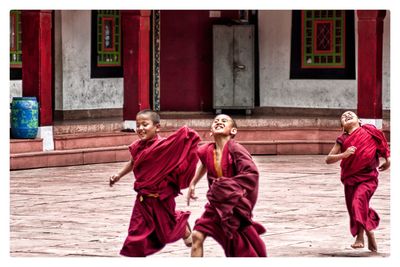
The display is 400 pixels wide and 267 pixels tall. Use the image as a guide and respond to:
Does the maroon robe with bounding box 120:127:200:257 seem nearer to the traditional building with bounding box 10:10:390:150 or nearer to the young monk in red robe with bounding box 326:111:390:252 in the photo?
the young monk in red robe with bounding box 326:111:390:252

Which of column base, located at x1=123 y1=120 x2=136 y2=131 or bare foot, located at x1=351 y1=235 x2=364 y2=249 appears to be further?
column base, located at x1=123 y1=120 x2=136 y2=131

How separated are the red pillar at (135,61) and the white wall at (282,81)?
13.2 ft

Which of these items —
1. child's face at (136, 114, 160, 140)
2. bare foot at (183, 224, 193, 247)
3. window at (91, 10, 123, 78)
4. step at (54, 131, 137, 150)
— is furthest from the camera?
window at (91, 10, 123, 78)

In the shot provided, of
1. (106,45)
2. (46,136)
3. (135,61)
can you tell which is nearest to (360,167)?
(46,136)

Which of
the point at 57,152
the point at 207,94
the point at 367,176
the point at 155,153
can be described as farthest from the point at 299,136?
the point at 155,153

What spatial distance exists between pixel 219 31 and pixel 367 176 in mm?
12595

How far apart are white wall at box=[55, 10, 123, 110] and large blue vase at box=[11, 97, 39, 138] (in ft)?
12.3

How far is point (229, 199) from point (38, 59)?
9.93m

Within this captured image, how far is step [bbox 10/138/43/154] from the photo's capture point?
56.5 feet

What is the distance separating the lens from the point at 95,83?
2195 centimetres

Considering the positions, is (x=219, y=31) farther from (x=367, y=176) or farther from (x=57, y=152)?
(x=367, y=176)

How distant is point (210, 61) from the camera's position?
23.1 metres

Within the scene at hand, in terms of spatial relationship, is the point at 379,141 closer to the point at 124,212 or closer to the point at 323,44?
the point at 124,212

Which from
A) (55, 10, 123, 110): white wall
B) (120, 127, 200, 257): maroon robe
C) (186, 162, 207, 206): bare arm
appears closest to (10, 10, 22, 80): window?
(55, 10, 123, 110): white wall
